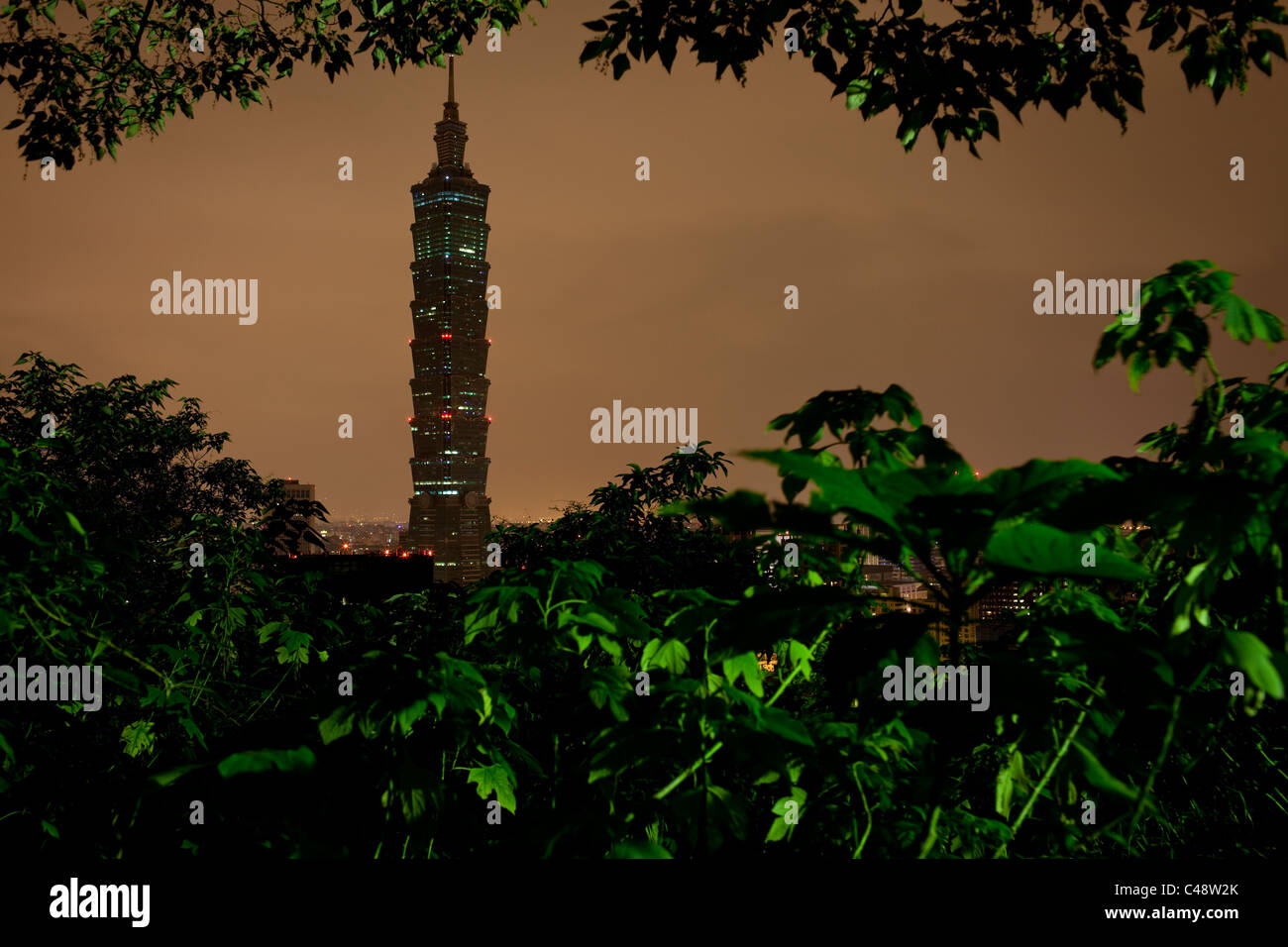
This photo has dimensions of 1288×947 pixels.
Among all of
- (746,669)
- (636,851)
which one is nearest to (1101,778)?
(746,669)

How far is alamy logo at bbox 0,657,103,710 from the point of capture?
168 cm

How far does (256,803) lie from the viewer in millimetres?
972

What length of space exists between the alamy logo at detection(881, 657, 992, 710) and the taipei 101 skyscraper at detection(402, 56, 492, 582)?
Result: 4056 inches

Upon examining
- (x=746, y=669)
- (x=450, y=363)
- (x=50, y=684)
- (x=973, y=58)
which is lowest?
(x=50, y=684)

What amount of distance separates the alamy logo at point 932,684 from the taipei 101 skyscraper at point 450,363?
4056 inches

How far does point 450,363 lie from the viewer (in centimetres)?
10412

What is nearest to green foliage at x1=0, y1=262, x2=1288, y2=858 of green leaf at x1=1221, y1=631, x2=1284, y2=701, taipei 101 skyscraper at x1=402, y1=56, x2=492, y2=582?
green leaf at x1=1221, y1=631, x2=1284, y2=701

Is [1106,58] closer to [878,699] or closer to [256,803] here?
[878,699]

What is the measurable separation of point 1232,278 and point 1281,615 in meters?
0.76
